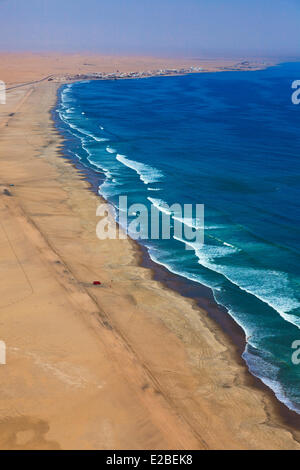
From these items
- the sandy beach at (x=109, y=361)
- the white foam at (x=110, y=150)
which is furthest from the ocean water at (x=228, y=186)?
the sandy beach at (x=109, y=361)

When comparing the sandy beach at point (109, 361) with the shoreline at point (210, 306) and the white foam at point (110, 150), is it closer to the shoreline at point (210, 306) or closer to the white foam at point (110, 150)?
the shoreline at point (210, 306)

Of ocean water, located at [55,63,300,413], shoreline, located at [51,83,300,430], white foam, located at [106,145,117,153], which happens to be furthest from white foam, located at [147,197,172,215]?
white foam, located at [106,145,117,153]

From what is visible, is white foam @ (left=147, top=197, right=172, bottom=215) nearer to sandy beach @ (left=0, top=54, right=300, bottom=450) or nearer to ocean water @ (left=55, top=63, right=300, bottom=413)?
ocean water @ (left=55, top=63, right=300, bottom=413)

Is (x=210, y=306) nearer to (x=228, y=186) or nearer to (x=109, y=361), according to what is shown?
(x=109, y=361)

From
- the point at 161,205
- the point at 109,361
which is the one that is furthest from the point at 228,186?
the point at 109,361

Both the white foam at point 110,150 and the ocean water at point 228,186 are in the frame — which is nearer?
the ocean water at point 228,186
